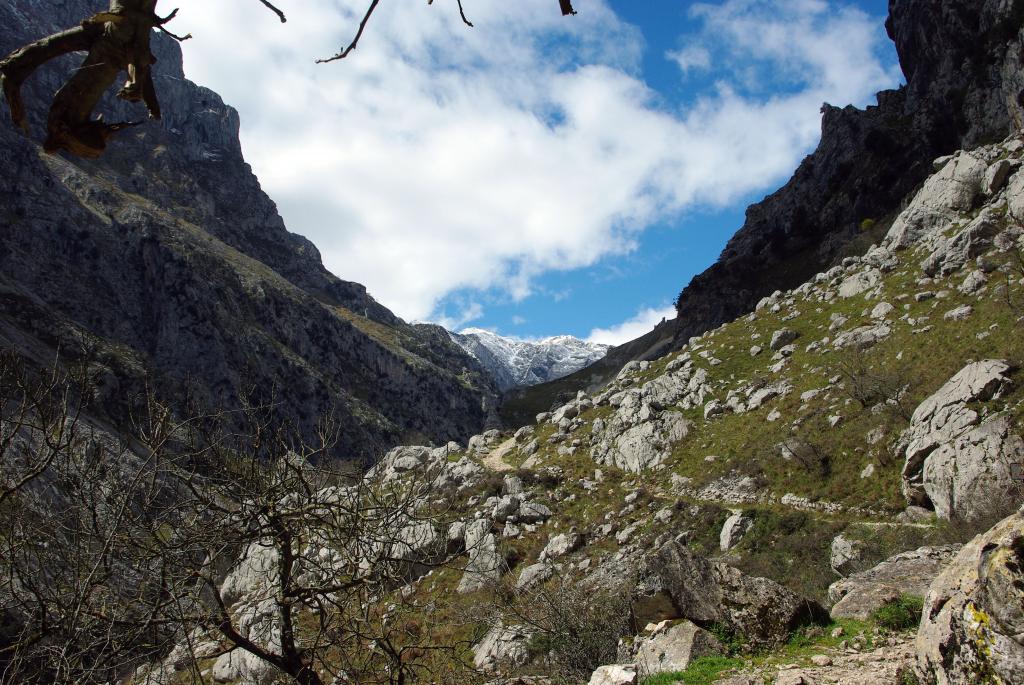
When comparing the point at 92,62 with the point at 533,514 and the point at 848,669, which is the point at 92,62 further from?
the point at 533,514

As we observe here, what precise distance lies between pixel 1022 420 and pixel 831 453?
7.15 m

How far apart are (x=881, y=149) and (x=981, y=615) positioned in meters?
84.9

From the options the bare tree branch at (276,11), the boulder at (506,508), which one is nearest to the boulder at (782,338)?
the boulder at (506,508)

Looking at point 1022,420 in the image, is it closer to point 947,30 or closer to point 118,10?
point 118,10

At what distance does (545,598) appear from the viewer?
13328 millimetres

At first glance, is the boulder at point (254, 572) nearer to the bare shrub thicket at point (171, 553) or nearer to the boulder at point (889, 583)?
the bare shrub thicket at point (171, 553)

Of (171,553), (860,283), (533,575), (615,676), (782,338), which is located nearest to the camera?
(171,553)

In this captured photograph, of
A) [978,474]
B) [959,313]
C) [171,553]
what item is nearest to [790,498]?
[978,474]

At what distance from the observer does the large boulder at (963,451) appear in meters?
14.1

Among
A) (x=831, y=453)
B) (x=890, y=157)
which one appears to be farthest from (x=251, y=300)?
(x=831, y=453)

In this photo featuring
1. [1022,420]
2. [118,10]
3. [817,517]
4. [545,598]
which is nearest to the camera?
[118,10]

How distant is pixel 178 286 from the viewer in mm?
110000

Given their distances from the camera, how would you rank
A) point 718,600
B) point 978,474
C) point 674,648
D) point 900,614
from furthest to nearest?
1. point 978,474
2. point 718,600
3. point 674,648
4. point 900,614

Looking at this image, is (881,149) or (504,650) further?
(881,149)
